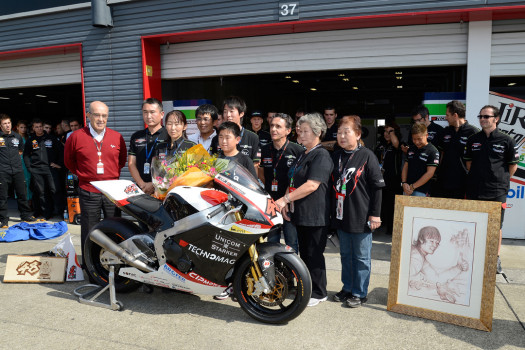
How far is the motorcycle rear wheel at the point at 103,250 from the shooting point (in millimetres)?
3809

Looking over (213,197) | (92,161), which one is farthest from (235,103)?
(213,197)

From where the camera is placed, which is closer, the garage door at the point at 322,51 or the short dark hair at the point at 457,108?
the short dark hair at the point at 457,108

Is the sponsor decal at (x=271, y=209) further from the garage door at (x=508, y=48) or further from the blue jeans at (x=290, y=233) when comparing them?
the garage door at (x=508, y=48)

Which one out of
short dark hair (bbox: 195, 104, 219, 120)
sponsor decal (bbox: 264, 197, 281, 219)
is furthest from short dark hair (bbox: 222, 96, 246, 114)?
sponsor decal (bbox: 264, 197, 281, 219)

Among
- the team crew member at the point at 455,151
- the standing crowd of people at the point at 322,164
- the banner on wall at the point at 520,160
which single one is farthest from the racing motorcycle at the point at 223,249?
the banner on wall at the point at 520,160

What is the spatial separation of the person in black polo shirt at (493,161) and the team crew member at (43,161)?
7.17 m

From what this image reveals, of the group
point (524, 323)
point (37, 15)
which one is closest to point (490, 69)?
point (524, 323)

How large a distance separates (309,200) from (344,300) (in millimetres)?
1040

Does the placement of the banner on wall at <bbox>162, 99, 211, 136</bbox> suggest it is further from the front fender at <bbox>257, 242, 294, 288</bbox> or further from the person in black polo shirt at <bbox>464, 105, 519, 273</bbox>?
the person in black polo shirt at <bbox>464, 105, 519, 273</bbox>

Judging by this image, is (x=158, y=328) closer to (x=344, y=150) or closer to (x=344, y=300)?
(x=344, y=300)

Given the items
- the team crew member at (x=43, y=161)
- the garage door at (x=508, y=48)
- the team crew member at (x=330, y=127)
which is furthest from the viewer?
the team crew member at (x=43, y=161)

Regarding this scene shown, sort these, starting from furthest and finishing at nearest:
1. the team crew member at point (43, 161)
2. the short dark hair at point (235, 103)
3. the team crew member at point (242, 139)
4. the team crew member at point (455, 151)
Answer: the team crew member at point (43, 161)
the team crew member at point (455, 151)
the short dark hair at point (235, 103)
the team crew member at point (242, 139)

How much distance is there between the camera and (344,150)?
370cm

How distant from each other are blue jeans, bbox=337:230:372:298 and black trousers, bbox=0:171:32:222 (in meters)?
6.18
